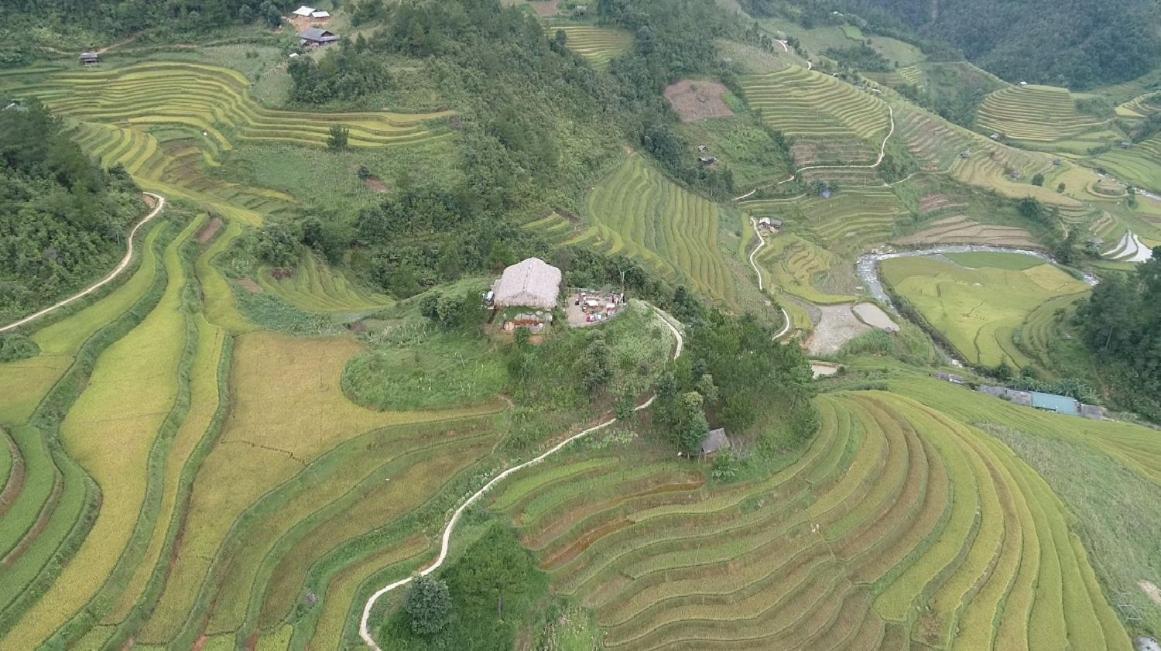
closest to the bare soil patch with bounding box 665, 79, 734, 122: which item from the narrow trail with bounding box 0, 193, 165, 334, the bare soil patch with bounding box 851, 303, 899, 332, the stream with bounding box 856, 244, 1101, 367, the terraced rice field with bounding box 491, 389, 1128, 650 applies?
the stream with bounding box 856, 244, 1101, 367

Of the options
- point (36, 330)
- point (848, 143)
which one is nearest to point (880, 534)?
point (36, 330)

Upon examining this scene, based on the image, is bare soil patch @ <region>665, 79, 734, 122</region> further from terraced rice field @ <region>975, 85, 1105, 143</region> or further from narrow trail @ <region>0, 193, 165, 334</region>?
narrow trail @ <region>0, 193, 165, 334</region>

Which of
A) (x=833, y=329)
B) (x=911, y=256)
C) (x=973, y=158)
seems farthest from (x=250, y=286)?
(x=973, y=158)

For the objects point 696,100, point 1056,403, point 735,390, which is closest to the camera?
point 735,390

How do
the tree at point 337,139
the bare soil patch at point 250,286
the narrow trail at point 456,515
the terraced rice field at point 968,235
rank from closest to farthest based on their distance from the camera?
the narrow trail at point 456,515 → the bare soil patch at point 250,286 → the tree at point 337,139 → the terraced rice field at point 968,235

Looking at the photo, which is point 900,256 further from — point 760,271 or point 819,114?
point 819,114

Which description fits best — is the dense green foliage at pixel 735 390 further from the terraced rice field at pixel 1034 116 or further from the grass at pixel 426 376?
the terraced rice field at pixel 1034 116

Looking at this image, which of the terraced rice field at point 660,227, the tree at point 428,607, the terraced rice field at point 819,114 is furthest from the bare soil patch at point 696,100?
the tree at point 428,607
